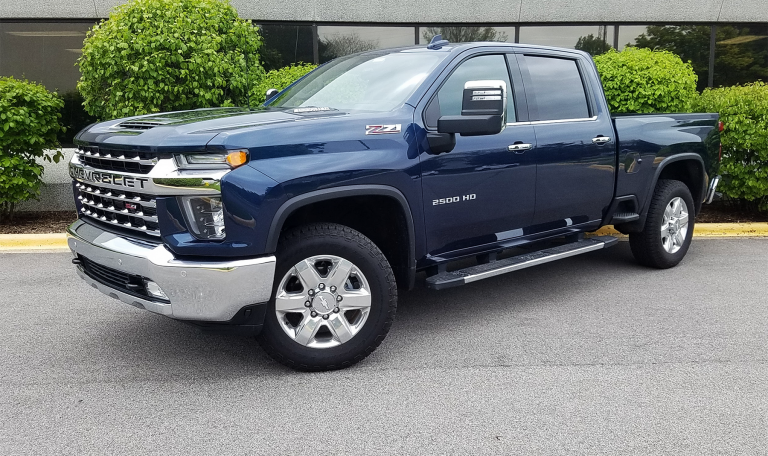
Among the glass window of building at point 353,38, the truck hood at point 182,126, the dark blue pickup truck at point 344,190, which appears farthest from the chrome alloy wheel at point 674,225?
the glass window of building at point 353,38

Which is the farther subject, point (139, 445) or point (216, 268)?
point (216, 268)

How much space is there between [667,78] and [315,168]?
20.2ft

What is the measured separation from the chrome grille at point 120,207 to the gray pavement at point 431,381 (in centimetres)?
89

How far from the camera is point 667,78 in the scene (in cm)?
845

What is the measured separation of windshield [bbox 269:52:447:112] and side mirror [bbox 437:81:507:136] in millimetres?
456

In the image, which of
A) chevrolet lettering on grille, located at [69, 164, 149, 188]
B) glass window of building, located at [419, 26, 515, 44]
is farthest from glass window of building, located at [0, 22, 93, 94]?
chevrolet lettering on grille, located at [69, 164, 149, 188]

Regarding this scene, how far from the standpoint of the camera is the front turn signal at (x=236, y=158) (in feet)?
11.8

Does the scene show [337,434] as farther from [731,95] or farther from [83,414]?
[731,95]

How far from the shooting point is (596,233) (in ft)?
25.7

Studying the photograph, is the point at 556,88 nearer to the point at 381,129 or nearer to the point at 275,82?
the point at 381,129

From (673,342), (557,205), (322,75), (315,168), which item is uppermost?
(322,75)

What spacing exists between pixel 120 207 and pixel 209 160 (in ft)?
2.46

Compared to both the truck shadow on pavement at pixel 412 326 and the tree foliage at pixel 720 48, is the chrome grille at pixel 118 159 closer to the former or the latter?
the truck shadow on pavement at pixel 412 326

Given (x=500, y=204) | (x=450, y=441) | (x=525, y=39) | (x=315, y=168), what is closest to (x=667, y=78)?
(x=525, y=39)
